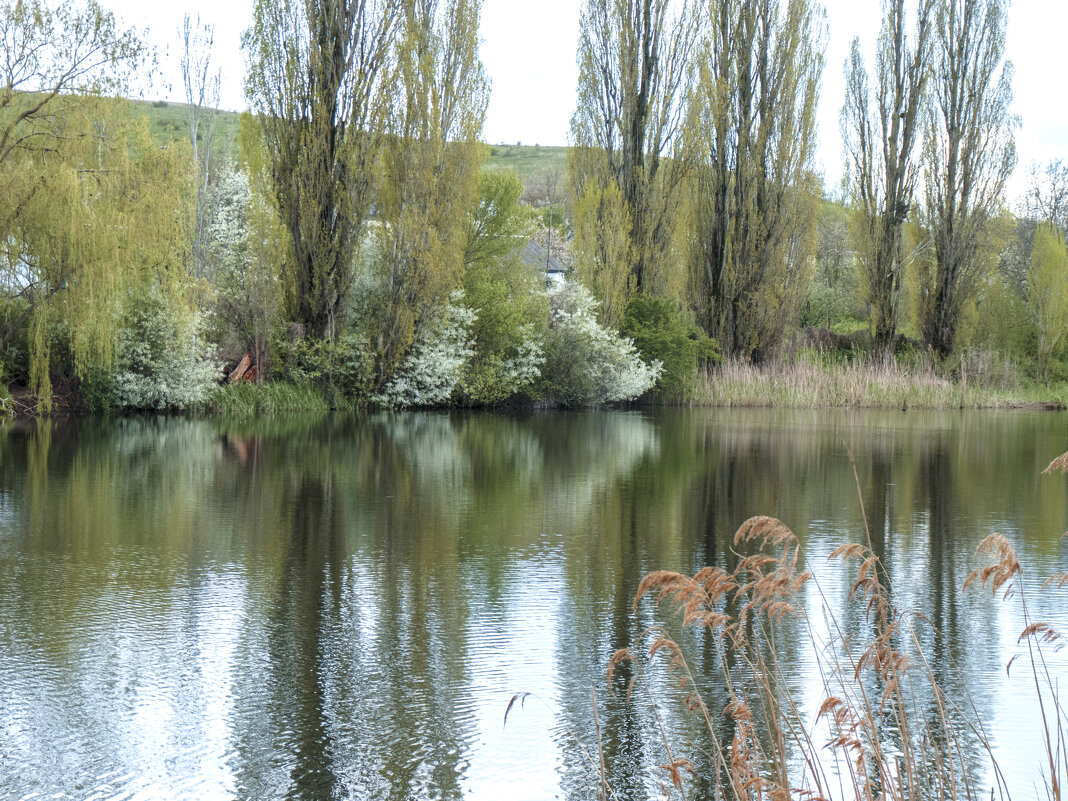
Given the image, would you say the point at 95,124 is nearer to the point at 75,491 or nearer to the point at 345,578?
the point at 75,491

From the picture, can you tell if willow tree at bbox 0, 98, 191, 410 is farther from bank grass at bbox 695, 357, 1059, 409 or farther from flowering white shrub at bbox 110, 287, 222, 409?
bank grass at bbox 695, 357, 1059, 409

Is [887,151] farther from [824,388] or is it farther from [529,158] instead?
[529,158]

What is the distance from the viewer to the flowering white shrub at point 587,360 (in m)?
29.8

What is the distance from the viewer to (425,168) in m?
26.4

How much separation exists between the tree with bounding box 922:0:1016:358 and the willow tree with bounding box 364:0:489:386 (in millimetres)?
18846

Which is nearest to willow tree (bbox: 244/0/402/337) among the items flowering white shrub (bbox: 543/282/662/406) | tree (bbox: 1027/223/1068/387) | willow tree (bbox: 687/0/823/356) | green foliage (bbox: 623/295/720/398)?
flowering white shrub (bbox: 543/282/662/406)

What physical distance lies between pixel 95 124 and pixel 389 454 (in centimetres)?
875

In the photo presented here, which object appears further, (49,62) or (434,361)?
(434,361)

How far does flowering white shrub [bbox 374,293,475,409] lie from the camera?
2725cm

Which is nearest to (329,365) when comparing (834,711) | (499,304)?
(499,304)

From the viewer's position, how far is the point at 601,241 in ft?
105

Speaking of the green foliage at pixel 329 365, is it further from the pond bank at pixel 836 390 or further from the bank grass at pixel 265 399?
the pond bank at pixel 836 390

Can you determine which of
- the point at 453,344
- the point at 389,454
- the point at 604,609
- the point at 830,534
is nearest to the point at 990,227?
the point at 453,344

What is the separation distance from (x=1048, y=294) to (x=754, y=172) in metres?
14.8
